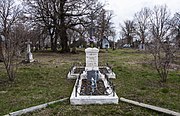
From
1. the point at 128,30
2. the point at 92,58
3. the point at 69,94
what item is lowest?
the point at 69,94

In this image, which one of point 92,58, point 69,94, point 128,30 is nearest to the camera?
point 69,94

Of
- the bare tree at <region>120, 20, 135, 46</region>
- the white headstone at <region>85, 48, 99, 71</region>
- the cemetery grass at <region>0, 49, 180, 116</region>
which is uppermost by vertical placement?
the bare tree at <region>120, 20, 135, 46</region>

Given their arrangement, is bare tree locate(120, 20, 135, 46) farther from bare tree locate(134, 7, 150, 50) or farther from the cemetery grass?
the cemetery grass

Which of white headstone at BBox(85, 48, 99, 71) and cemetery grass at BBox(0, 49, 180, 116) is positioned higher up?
white headstone at BBox(85, 48, 99, 71)

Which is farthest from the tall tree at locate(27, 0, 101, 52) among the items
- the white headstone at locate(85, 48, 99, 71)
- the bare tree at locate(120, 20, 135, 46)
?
A: the bare tree at locate(120, 20, 135, 46)

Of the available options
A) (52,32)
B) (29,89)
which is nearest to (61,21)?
(52,32)

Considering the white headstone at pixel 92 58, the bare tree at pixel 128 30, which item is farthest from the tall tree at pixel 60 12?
the bare tree at pixel 128 30

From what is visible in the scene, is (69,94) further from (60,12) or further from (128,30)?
(128,30)

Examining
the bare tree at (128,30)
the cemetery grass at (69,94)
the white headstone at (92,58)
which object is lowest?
the cemetery grass at (69,94)

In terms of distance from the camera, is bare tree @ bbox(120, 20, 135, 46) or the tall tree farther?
bare tree @ bbox(120, 20, 135, 46)

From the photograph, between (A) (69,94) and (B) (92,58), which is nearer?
(A) (69,94)

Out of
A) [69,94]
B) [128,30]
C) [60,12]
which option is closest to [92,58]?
[69,94]

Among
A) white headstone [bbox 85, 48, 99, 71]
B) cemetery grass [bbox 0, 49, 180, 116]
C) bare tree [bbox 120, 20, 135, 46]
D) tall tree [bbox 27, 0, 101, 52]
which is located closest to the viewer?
cemetery grass [bbox 0, 49, 180, 116]

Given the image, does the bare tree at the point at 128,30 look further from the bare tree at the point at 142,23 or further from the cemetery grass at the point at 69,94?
the cemetery grass at the point at 69,94
